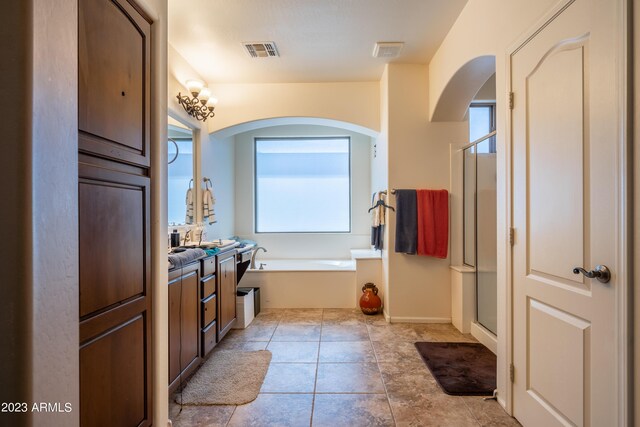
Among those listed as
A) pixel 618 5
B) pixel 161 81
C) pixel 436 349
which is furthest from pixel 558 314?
pixel 161 81

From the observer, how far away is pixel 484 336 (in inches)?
112

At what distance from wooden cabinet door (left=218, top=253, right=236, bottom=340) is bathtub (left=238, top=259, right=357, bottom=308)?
2.65 feet

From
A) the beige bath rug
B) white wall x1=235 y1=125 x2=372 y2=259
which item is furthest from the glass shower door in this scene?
white wall x1=235 y1=125 x2=372 y2=259

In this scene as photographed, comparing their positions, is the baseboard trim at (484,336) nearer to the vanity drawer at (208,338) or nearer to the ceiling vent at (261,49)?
the vanity drawer at (208,338)

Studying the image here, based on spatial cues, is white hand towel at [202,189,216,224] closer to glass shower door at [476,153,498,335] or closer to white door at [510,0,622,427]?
glass shower door at [476,153,498,335]

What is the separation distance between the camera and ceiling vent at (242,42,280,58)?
2.95 m

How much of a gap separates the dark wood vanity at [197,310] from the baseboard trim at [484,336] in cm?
233

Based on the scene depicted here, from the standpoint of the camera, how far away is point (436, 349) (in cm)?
274

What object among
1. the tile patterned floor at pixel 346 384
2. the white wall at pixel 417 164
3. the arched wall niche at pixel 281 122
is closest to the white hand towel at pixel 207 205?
the arched wall niche at pixel 281 122

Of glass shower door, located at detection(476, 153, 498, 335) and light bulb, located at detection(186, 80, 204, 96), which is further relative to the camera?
light bulb, located at detection(186, 80, 204, 96)

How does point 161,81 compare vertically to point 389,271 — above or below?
above

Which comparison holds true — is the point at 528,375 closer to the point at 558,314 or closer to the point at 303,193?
the point at 558,314

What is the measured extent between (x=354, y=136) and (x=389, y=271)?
2.58 m

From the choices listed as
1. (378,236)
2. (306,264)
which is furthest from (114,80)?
(306,264)
